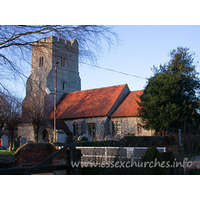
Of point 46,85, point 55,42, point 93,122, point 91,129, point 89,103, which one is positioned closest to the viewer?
point 55,42

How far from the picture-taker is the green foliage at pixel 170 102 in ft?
74.1

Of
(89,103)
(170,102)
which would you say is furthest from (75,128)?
(170,102)

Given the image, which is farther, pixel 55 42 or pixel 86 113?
pixel 86 113

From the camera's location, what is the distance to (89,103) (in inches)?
1298

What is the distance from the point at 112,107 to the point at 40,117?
990 centimetres

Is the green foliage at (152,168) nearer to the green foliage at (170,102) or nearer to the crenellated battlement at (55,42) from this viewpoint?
the crenellated battlement at (55,42)

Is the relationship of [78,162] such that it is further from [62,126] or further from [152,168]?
[62,126]

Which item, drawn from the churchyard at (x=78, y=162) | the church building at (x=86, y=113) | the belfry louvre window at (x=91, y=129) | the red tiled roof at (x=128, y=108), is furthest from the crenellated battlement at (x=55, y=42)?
the belfry louvre window at (x=91, y=129)

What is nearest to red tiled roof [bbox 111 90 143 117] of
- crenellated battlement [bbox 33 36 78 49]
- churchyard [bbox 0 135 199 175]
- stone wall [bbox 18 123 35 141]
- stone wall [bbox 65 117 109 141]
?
stone wall [bbox 65 117 109 141]

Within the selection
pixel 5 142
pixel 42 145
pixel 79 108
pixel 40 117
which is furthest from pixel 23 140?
pixel 42 145

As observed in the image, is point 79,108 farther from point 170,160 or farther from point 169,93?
point 170,160

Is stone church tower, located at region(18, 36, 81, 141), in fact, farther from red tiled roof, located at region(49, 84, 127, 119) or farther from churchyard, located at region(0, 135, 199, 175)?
churchyard, located at region(0, 135, 199, 175)

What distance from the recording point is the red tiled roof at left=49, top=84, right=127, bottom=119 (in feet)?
101

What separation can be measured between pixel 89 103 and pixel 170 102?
12.9 metres
